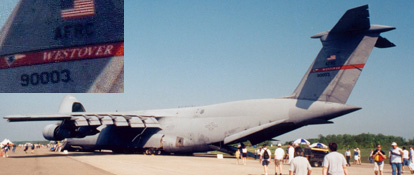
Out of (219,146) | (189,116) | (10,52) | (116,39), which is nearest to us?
(10,52)

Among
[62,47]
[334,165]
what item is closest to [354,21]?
[334,165]

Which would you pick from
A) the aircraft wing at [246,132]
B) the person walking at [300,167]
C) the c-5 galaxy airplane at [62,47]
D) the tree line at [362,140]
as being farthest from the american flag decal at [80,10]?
the tree line at [362,140]

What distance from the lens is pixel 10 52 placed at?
17.5m

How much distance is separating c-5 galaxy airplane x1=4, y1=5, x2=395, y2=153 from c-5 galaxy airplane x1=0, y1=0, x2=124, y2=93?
9146 millimetres

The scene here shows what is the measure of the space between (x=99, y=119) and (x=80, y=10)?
36.2ft

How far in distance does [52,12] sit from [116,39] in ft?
9.66

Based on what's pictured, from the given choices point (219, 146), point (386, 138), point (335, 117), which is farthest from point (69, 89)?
point (386, 138)

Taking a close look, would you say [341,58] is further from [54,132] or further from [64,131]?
[54,132]

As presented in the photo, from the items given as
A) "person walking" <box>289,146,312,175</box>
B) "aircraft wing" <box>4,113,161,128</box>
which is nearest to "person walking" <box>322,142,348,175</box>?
"person walking" <box>289,146,312,175</box>

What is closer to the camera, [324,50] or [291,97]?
[324,50]

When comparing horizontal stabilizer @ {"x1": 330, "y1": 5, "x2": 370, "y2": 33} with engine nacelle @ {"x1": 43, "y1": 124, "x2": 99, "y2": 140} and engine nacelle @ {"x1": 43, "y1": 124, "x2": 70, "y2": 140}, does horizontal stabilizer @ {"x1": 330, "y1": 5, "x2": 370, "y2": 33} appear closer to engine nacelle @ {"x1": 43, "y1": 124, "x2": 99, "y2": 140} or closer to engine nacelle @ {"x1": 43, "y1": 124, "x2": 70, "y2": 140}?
engine nacelle @ {"x1": 43, "y1": 124, "x2": 99, "y2": 140}

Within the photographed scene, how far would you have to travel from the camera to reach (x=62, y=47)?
59.9ft

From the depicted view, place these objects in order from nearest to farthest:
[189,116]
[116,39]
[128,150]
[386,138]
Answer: [116,39]
[189,116]
[128,150]
[386,138]

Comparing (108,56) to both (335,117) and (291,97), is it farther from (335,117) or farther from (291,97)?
(335,117)
